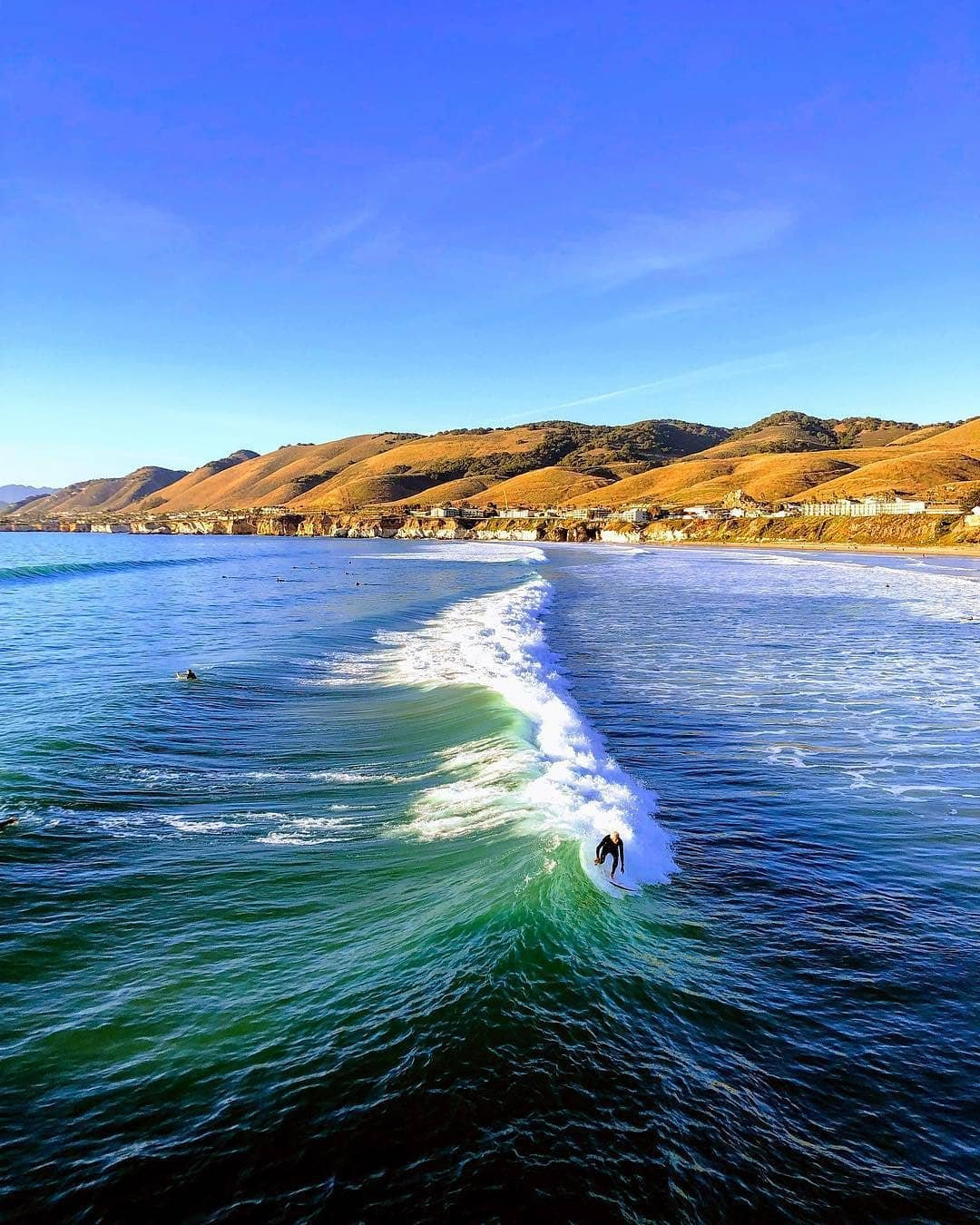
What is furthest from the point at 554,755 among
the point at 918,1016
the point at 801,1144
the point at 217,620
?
the point at 217,620

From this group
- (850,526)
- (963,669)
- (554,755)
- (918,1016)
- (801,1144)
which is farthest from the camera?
(850,526)

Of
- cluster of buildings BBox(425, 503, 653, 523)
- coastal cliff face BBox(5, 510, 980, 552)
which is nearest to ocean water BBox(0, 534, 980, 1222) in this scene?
coastal cliff face BBox(5, 510, 980, 552)

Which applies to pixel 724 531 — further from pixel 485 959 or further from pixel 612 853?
pixel 485 959

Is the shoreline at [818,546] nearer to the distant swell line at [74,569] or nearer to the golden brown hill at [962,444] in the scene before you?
the golden brown hill at [962,444]

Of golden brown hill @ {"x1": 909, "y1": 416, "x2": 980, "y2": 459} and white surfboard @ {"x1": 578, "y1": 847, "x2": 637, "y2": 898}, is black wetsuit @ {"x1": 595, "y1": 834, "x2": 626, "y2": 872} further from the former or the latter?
golden brown hill @ {"x1": 909, "y1": 416, "x2": 980, "y2": 459}

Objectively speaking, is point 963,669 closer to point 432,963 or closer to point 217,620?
point 432,963

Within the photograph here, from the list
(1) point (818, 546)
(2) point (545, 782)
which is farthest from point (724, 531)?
(2) point (545, 782)
